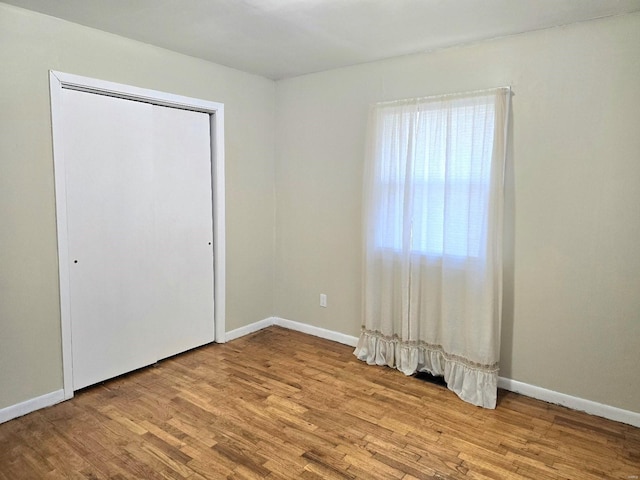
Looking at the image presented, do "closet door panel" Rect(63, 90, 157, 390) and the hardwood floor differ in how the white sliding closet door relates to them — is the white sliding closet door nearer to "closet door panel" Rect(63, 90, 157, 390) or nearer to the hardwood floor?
"closet door panel" Rect(63, 90, 157, 390)

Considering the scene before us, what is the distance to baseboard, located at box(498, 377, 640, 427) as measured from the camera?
2625 millimetres

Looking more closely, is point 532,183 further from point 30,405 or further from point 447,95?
point 30,405

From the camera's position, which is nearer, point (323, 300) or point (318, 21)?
point (318, 21)

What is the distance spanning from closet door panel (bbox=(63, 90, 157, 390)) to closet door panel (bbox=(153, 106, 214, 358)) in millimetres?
87

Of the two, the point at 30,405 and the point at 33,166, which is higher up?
the point at 33,166

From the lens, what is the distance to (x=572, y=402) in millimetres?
2793

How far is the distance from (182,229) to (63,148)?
107 centimetres

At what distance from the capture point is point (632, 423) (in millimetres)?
2604

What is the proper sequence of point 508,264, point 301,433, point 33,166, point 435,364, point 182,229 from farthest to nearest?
1. point 182,229
2. point 435,364
3. point 508,264
4. point 33,166
5. point 301,433

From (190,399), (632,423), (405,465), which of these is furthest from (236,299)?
(632,423)

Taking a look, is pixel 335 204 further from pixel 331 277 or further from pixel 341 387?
pixel 341 387

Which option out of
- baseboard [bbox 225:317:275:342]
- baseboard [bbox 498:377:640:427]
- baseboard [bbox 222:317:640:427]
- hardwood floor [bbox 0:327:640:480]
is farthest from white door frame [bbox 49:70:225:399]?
baseboard [bbox 498:377:640:427]

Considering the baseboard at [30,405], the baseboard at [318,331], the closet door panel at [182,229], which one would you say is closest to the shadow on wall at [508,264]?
the baseboard at [318,331]

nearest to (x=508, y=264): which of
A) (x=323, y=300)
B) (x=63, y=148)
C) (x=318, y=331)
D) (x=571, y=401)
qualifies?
(x=571, y=401)
